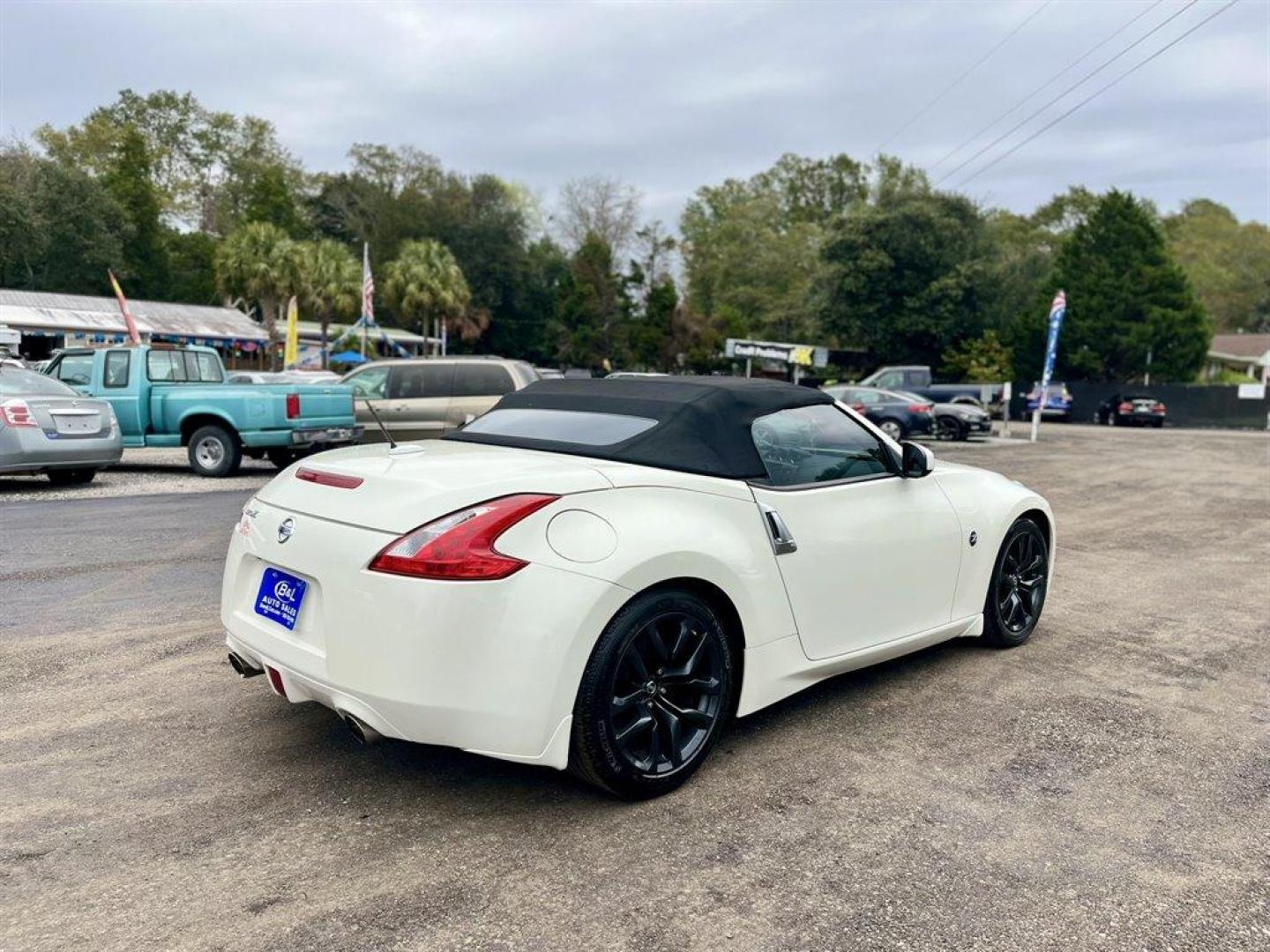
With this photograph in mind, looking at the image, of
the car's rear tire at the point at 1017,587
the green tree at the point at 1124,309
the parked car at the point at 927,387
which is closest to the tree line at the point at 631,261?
the green tree at the point at 1124,309

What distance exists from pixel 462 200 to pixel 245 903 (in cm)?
6464

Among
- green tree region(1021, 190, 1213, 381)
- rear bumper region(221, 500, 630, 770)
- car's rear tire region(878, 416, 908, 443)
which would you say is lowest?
car's rear tire region(878, 416, 908, 443)

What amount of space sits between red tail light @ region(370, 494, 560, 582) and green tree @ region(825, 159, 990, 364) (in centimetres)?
4503

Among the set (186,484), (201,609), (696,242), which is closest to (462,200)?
(696,242)

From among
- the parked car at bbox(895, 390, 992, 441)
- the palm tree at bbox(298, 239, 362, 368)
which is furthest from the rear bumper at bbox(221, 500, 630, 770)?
the palm tree at bbox(298, 239, 362, 368)

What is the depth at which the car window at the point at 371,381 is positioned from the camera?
14727 mm

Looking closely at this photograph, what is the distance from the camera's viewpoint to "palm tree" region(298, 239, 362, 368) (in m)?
45.1

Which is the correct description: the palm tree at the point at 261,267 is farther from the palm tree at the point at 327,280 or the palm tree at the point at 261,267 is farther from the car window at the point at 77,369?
the car window at the point at 77,369

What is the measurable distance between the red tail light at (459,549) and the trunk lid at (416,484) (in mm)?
41

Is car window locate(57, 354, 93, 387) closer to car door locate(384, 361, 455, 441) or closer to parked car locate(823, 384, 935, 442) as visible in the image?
car door locate(384, 361, 455, 441)

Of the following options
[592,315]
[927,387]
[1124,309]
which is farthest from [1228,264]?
[927,387]

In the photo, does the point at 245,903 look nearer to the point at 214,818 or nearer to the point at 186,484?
the point at 214,818

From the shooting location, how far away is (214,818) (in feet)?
9.91

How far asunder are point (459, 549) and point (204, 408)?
36.9 ft
